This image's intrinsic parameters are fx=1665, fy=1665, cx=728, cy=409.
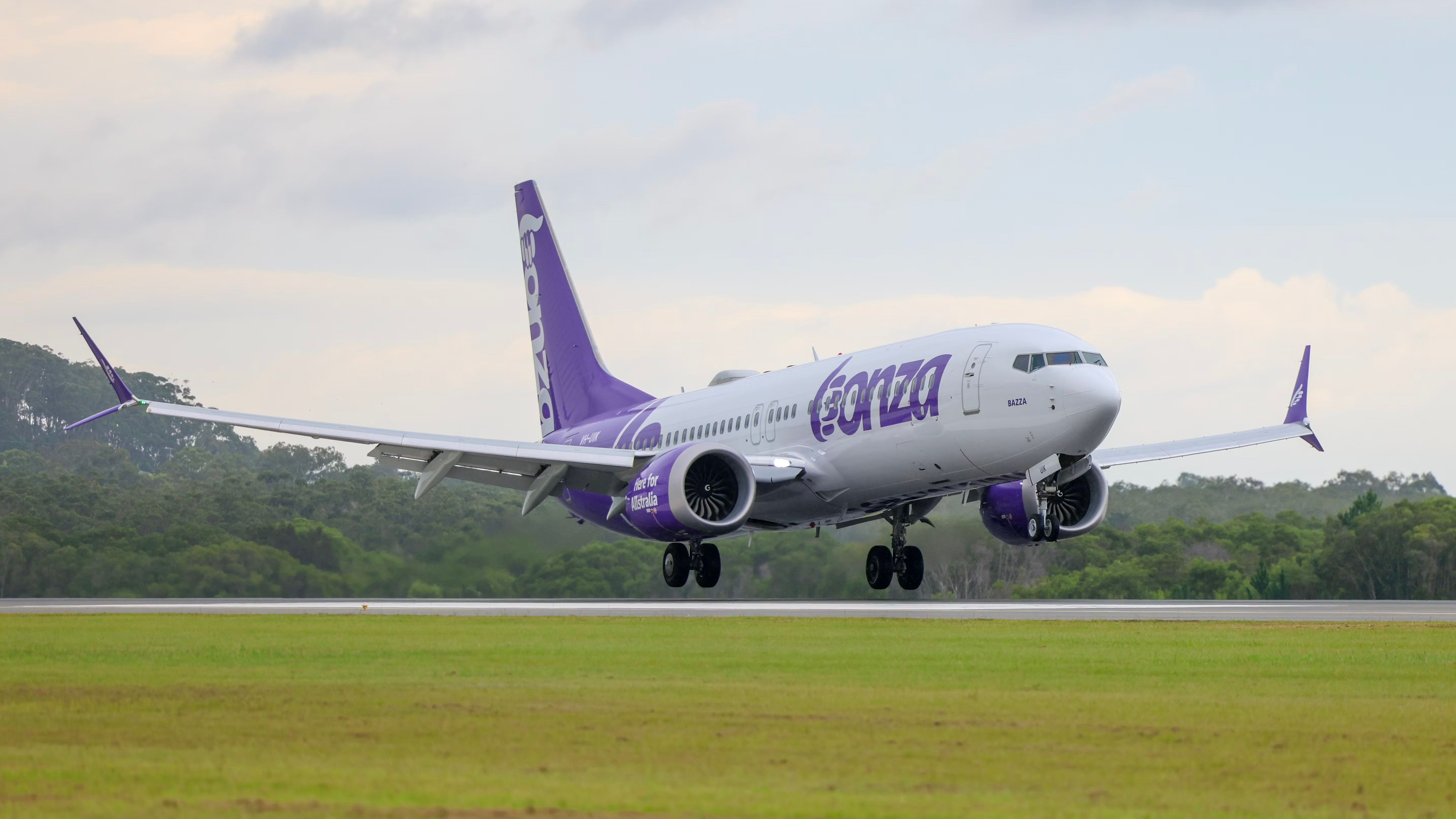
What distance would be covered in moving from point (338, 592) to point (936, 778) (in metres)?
33.8

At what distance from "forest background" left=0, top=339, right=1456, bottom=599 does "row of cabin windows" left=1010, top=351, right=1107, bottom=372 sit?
38.7 ft

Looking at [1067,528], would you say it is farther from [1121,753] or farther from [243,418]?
[1121,753]

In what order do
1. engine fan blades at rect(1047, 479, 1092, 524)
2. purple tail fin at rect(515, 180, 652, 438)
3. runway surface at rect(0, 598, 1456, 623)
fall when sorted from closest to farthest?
runway surface at rect(0, 598, 1456, 623), engine fan blades at rect(1047, 479, 1092, 524), purple tail fin at rect(515, 180, 652, 438)

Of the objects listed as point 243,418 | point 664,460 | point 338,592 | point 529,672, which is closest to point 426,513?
point 338,592

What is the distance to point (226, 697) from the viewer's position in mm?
13602

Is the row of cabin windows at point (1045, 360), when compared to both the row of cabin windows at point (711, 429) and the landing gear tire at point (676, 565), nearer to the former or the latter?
the row of cabin windows at point (711, 429)

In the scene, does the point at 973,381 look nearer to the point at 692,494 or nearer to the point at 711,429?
the point at 692,494

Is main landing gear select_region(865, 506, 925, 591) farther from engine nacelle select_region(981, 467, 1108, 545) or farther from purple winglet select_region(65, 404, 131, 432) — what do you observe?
purple winglet select_region(65, 404, 131, 432)

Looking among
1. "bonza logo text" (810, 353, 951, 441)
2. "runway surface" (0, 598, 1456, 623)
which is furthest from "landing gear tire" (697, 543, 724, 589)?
"bonza logo text" (810, 353, 951, 441)

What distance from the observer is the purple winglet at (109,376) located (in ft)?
111

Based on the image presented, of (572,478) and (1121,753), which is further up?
(572,478)

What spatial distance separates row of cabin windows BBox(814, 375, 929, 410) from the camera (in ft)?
112

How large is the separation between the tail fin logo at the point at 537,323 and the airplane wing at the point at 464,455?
28.8ft

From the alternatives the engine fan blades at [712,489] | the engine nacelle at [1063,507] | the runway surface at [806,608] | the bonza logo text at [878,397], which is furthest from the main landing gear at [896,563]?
the engine fan blades at [712,489]
